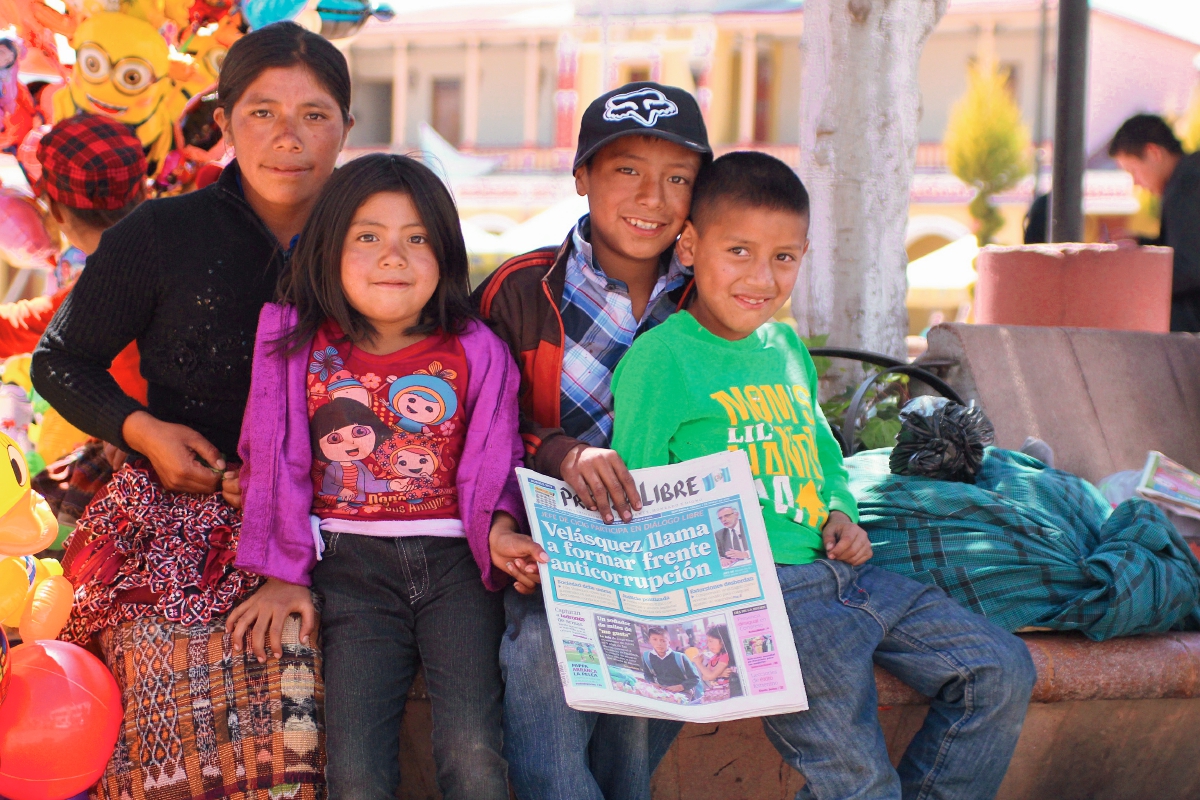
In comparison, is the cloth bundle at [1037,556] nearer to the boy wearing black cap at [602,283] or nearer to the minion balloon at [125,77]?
the boy wearing black cap at [602,283]

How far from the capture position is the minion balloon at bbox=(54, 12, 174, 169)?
4.14 m

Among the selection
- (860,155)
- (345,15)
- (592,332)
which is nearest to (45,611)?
(592,332)

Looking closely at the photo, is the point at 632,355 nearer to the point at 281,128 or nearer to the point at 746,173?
the point at 746,173

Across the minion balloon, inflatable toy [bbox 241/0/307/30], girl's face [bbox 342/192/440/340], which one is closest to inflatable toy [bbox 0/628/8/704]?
girl's face [bbox 342/192/440/340]

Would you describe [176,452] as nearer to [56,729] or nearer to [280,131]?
[56,729]

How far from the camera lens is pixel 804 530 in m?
2.45

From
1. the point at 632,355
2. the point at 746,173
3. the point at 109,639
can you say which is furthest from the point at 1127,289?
the point at 109,639

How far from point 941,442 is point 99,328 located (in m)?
2.13

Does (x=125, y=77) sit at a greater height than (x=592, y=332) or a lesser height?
greater

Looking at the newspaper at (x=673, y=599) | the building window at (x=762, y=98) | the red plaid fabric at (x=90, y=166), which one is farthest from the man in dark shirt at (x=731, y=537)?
the building window at (x=762, y=98)

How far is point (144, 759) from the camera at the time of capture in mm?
2256

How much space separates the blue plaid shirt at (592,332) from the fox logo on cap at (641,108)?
0.98 ft

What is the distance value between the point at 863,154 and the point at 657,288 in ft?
6.67

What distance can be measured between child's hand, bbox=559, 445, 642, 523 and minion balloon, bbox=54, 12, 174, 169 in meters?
2.74
